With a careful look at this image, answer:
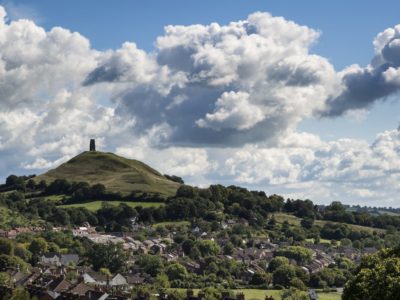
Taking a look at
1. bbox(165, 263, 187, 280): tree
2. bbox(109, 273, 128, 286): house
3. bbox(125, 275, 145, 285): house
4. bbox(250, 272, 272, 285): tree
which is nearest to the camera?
bbox(109, 273, 128, 286): house

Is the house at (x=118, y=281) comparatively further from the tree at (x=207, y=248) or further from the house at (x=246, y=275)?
the tree at (x=207, y=248)

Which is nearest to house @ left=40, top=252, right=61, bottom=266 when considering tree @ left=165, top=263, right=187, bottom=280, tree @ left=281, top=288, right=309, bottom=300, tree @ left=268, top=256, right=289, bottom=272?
tree @ left=165, top=263, right=187, bottom=280

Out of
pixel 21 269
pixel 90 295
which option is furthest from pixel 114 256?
pixel 90 295

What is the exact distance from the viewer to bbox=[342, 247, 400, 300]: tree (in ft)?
193

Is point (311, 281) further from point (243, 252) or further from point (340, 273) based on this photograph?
point (243, 252)

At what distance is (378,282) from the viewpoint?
6084 cm

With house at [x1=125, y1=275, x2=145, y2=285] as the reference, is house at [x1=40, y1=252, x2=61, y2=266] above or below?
above

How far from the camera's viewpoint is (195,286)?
140625 millimetres

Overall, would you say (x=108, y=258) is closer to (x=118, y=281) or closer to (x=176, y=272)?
(x=176, y=272)

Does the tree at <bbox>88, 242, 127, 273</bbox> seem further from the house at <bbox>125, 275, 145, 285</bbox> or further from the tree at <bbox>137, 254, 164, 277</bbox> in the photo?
the house at <bbox>125, 275, 145, 285</bbox>

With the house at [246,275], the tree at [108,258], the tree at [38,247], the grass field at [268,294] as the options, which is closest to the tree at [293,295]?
the grass field at [268,294]

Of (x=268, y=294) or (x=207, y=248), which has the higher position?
(x=207, y=248)

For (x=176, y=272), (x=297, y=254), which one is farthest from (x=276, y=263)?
(x=176, y=272)

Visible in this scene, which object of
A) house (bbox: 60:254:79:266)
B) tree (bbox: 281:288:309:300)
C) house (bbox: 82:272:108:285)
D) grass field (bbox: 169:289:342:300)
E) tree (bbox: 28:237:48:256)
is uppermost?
tree (bbox: 28:237:48:256)
